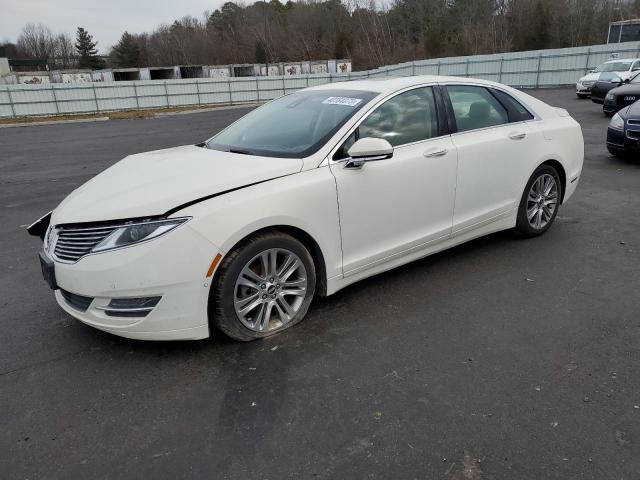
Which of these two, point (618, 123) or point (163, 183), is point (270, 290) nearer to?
point (163, 183)

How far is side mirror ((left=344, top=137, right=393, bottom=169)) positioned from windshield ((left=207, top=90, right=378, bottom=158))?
25 cm

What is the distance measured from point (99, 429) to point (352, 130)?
7.98 feet

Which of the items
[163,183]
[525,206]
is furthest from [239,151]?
[525,206]

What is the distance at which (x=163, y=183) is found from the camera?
319 centimetres

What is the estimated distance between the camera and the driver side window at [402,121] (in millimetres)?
3674

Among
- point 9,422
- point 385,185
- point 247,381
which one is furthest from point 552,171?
point 9,422

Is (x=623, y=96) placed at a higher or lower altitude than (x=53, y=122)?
higher

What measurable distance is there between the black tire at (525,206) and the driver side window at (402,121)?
135 centimetres

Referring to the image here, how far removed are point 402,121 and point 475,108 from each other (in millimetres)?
941

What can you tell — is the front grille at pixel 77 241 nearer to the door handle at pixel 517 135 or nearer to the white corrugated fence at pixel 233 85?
the door handle at pixel 517 135

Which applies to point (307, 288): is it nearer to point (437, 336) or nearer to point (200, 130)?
point (437, 336)

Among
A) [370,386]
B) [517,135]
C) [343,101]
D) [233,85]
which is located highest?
[343,101]

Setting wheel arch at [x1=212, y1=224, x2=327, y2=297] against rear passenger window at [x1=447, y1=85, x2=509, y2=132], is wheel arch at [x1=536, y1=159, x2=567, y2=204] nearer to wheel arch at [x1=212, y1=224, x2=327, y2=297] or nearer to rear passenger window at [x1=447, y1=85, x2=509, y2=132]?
rear passenger window at [x1=447, y1=85, x2=509, y2=132]

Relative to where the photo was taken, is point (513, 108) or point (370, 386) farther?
point (513, 108)
